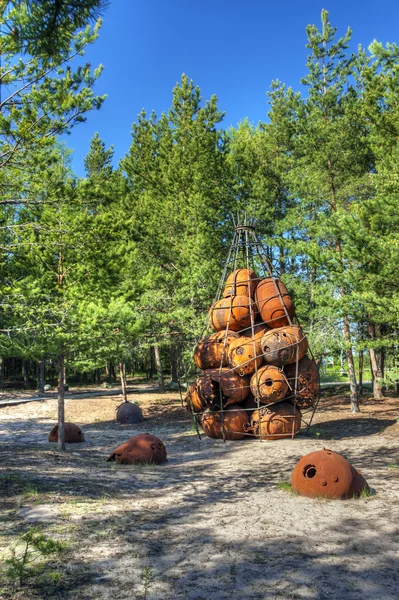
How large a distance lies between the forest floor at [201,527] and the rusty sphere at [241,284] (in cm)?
425

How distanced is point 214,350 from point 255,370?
1.37 metres

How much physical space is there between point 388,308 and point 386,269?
1.08 metres

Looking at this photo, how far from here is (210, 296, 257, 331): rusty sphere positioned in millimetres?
12617

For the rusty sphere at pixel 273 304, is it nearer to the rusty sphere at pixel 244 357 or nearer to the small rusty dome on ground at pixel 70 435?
the rusty sphere at pixel 244 357

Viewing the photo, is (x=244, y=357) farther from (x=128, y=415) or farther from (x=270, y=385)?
(x=128, y=415)

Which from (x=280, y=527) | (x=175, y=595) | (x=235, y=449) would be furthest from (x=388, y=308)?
(x=175, y=595)

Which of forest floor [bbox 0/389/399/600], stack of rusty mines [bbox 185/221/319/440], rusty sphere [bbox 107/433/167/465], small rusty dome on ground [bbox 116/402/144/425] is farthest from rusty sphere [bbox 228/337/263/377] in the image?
small rusty dome on ground [bbox 116/402/144/425]

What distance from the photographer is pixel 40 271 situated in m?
10.8

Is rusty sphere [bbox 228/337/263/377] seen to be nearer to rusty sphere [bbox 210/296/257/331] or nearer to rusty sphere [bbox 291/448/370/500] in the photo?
rusty sphere [bbox 210/296/257/331]

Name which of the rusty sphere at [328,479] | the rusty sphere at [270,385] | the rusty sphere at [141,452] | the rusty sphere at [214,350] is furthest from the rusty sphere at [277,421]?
the rusty sphere at [328,479]

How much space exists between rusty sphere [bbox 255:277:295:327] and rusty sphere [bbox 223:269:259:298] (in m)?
0.44

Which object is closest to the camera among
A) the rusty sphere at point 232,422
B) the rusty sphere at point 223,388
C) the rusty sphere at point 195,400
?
the rusty sphere at point 223,388

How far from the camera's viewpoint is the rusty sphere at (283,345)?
11602mm

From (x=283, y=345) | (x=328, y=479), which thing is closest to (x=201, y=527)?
(x=328, y=479)
